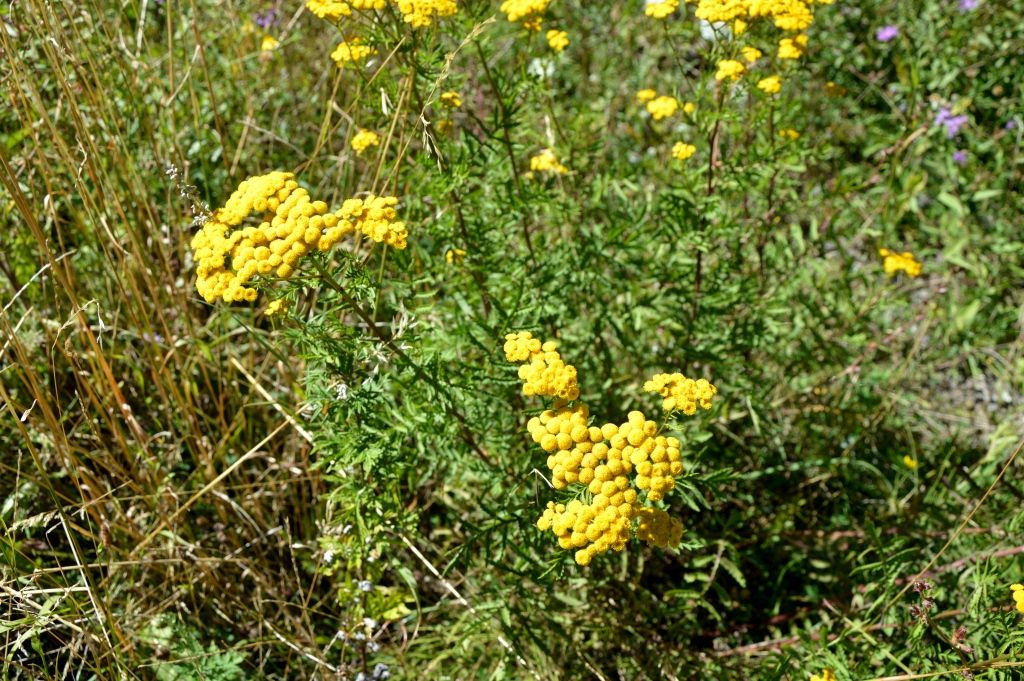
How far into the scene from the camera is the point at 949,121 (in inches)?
184

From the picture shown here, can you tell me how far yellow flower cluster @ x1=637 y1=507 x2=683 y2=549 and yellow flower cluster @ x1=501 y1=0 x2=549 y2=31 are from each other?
156 cm

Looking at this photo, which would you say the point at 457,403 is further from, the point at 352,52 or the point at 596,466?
the point at 352,52

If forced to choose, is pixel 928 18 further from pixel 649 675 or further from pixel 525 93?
pixel 649 675

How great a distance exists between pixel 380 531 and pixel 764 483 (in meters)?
1.82

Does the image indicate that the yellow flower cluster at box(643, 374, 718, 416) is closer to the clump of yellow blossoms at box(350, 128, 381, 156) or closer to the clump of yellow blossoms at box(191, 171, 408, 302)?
the clump of yellow blossoms at box(191, 171, 408, 302)

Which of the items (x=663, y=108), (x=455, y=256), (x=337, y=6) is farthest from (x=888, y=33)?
(x=337, y=6)

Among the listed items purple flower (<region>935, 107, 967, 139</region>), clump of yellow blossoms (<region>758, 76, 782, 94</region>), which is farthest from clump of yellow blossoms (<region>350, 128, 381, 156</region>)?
purple flower (<region>935, 107, 967, 139</region>)

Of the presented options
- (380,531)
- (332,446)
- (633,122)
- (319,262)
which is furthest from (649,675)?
(633,122)

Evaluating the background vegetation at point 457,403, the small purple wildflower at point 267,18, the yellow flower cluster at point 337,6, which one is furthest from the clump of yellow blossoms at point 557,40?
the small purple wildflower at point 267,18

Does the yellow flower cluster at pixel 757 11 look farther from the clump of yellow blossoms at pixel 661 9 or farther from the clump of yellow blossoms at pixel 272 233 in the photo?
the clump of yellow blossoms at pixel 272 233

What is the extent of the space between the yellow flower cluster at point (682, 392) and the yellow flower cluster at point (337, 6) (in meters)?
1.28

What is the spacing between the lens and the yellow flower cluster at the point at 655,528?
1.98 m

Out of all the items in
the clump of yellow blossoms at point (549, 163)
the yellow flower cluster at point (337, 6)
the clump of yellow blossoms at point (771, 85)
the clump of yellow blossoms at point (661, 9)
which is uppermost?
the yellow flower cluster at point (337, 6)

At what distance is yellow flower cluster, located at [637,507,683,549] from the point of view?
1.98 metres
